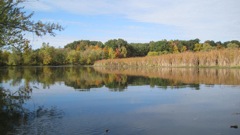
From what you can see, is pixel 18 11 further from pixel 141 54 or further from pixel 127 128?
pixel 141 54

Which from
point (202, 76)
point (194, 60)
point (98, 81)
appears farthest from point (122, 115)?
point (194, 60)

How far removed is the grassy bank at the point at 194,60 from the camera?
40.7 m

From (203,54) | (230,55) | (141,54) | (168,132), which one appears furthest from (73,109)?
(141,54)

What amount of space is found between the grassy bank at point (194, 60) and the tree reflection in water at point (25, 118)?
114 feet

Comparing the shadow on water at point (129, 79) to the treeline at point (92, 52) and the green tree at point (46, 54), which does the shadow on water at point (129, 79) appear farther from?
the green tree at point (46, 54)

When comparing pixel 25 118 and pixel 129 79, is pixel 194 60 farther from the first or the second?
pixel 25 118

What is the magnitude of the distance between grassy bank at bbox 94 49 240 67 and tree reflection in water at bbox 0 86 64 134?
34.7 m

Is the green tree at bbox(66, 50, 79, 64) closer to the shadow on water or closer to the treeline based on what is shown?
the treeline

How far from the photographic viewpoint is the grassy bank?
40656 mm

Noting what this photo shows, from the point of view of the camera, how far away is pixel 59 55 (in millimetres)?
89438

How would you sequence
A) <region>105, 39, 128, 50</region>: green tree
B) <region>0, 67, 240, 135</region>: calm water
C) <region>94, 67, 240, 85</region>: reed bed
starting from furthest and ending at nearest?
<region>105, 39, 128, 50</region>: green tree, <region>94, 67, 240, 85</region>: reed bed, <region>0, 67, 240, 135</region>: calm water

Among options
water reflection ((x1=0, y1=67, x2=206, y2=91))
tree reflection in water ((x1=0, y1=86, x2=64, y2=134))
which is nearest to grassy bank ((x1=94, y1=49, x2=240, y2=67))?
water reflection ((x1=0, y1=67, x2=206, y2=91))

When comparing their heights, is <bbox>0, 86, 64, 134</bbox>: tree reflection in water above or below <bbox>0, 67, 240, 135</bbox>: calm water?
above

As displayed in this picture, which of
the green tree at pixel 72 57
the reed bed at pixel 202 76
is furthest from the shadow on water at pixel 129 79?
the green tree at pixel 72 57
